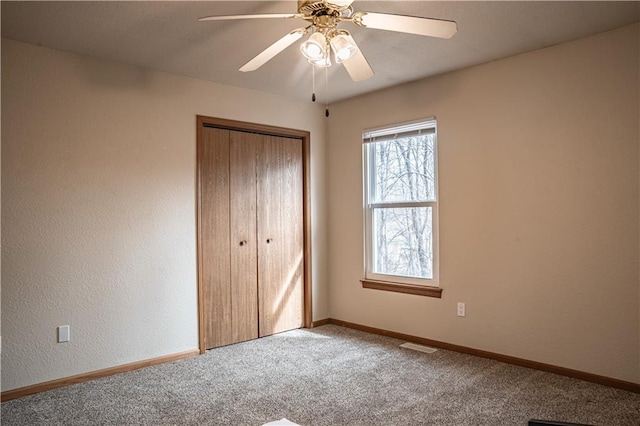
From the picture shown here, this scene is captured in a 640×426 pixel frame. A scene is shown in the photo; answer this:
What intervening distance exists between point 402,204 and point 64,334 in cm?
287

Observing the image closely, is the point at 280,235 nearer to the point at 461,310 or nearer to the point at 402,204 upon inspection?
the point at 402,204

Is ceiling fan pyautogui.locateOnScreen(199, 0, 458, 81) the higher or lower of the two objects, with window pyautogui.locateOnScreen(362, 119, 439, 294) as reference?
higher

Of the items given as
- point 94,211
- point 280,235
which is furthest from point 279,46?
point 280,235

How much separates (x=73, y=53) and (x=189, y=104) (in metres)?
0.91

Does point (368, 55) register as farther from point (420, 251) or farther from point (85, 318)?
point (85, 318)

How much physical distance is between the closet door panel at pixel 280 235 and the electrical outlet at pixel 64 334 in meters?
1.65

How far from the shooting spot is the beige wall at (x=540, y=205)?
9.65 feet

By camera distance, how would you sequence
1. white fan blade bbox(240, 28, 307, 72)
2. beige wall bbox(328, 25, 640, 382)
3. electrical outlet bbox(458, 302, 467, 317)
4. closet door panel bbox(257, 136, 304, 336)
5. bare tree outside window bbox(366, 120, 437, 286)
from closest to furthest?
white fan blade bbox(240, 28, 307, 72)
beige wall bbox(328, 25, 640, 382)
electrical outlet bbox(458, 302, 467, 317)
bare tree outside window bbox(366, 120, 437, 286)
closet door panel bbox(257, 136, 304, 336)

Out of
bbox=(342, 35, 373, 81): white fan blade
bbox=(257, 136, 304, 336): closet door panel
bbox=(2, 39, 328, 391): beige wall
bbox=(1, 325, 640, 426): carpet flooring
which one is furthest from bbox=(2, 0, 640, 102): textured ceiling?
bbox=(1, 325, 640, 426): carpet flooring

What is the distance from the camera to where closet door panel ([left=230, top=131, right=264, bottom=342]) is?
4.16 meters

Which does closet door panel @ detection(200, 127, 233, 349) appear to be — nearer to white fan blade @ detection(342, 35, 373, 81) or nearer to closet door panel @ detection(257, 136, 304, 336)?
closet door panel @ detection(257, 136, 304, 336)

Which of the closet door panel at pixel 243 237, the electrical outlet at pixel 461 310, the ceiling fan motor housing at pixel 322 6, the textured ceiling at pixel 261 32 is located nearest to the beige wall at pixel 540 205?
the electrical outlet at pixel 461 310

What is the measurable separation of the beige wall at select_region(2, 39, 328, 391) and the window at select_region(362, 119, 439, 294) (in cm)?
152

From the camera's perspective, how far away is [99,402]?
2.85 meters
